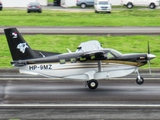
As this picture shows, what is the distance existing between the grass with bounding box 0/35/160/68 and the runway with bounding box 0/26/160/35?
8.71 ft

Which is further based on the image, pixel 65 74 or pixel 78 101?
pixel 65 74

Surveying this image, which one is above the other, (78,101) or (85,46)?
(85,46)

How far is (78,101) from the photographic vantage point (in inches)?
801

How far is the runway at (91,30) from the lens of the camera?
126ft

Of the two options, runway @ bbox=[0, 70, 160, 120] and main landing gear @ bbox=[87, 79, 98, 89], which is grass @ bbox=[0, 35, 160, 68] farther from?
main landing gear @ bbox=[87, 79, 98, 89]

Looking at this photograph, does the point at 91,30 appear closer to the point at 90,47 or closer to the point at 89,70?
the point at 90,47

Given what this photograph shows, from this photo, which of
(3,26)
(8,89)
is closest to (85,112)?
(8,89)

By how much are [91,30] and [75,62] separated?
18.1 meters

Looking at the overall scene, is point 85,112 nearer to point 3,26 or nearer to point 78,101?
point 78,101

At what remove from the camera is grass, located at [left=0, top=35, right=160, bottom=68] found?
106 ft

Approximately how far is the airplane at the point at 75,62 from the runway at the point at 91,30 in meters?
15.6

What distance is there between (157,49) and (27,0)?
45.9 meters

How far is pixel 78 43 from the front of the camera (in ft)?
111

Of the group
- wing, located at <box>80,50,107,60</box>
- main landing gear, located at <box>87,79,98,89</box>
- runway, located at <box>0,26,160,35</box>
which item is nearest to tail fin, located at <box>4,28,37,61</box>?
wing, located at <box>80,50,107,60</box>
